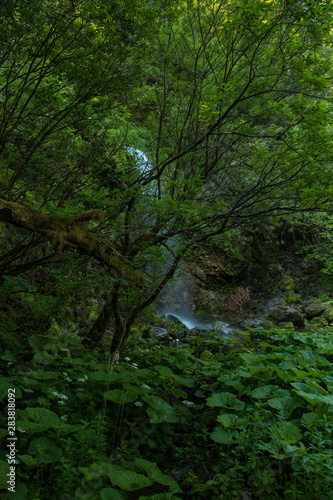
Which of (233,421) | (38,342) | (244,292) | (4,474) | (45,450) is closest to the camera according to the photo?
(4,474)

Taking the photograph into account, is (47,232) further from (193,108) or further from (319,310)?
(319,310)

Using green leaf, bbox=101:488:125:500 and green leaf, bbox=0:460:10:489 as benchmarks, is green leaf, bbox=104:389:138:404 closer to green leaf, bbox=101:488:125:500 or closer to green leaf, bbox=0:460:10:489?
green leaf, bbox=101:488:125:500

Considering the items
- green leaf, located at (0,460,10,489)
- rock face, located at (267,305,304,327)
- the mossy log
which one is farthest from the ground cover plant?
rock face, located at (267,305,304,327)

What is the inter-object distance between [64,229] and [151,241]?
163 cm

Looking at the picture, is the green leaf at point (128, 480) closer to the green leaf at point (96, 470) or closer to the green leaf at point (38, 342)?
the green leaf at point (96, 470)

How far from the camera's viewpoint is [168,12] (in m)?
3.62

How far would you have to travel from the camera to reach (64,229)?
265 centimetres

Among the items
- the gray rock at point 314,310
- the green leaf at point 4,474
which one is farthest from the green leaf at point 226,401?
the gray rock at point 314,310

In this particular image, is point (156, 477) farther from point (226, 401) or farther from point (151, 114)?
point (151, 114)

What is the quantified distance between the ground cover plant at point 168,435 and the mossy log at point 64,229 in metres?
1.11

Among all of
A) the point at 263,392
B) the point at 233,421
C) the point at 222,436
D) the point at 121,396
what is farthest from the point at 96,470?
the point at 263,392

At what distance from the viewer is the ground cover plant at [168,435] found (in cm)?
184

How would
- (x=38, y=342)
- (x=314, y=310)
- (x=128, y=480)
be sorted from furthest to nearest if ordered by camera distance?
(x=314, y=310), (x=38, y=342), (x=128, y=480)

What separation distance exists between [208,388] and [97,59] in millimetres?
3775
